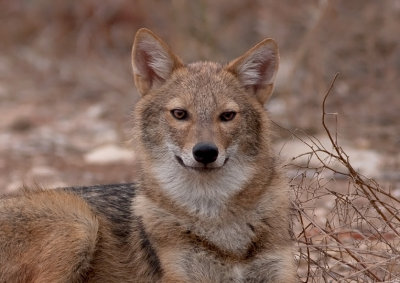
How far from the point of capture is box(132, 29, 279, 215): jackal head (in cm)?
547

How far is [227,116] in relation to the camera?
5613mm

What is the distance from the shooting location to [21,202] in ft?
19.4

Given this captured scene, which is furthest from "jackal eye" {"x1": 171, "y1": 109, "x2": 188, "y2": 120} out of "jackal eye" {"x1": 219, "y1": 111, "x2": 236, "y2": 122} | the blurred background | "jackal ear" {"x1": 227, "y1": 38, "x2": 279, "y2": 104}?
the blurred background

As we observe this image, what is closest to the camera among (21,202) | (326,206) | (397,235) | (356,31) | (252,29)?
(397,235)

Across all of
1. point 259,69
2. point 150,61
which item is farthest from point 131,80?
point 259,69

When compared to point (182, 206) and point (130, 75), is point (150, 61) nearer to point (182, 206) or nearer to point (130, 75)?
point (182, 206)

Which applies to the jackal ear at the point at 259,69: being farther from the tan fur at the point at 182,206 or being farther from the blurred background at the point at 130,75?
the blurred background at the point at 130,75

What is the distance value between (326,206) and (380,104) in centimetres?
378

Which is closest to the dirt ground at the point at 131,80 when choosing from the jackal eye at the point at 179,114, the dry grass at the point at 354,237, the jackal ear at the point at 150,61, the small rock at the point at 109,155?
the small rock at the point at 109,155

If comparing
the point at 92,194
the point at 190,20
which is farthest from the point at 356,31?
the point at 92,194

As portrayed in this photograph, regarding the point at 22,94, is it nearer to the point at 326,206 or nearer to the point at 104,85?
the point at 104,85

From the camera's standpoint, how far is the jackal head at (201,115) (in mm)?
5473

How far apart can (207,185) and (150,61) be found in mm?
977

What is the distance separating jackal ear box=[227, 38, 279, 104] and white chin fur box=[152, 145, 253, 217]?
2.04 feet
